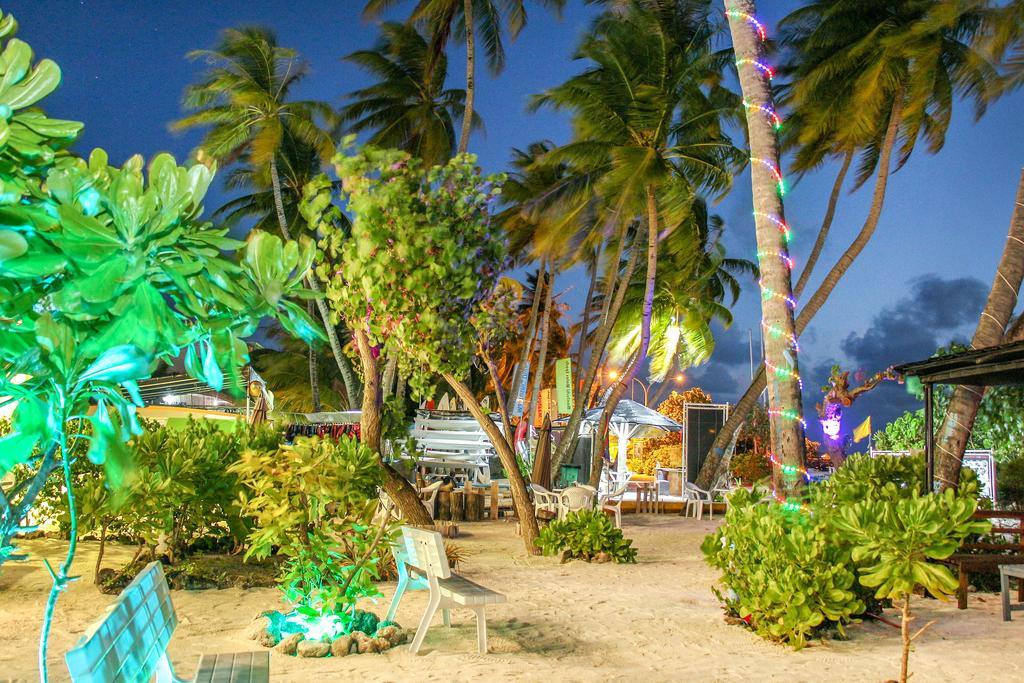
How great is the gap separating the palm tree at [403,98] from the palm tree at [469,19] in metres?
0.59

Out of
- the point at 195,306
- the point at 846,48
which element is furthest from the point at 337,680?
the point at 846,48

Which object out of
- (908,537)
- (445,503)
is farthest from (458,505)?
(908,537)

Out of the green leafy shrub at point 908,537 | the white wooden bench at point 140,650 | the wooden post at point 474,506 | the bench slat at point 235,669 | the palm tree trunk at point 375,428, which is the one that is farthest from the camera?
the wooden post at point 474,506

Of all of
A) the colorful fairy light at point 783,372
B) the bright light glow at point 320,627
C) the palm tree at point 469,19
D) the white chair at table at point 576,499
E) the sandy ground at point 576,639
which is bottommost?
the sandy ground at point 576,639

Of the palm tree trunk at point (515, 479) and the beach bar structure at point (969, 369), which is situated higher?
the beach bar structure at point (969, 369)

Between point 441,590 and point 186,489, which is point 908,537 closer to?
point 441,590

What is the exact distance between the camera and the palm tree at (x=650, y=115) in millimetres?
15531

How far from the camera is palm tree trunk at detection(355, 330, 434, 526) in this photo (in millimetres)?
10656

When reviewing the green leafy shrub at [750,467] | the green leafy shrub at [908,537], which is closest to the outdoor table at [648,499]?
the green leafy shrub at [750,467]

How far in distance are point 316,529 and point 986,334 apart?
7782 mm

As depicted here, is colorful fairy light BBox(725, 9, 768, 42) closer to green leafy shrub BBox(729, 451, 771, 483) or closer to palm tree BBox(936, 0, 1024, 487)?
palm tree BBox(936, 0, 1024, 487)

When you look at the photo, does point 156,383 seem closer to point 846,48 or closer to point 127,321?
point 127,321

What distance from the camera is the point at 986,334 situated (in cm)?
955

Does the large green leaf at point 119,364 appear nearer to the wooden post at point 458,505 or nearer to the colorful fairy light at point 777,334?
the colorful fairy light at point 777,334
